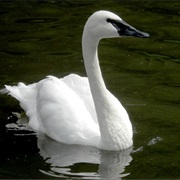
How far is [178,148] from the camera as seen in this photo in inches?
328

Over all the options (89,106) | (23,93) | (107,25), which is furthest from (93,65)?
(23,93)

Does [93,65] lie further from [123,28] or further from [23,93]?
[23,93]

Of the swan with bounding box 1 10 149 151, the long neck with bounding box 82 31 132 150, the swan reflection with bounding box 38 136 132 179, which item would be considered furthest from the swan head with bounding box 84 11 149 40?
the swan reflection with bounding box 38 136 132 179

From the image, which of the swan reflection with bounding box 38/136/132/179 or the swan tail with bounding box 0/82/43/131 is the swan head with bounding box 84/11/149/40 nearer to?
the swan reflection with bounding box 38/136/132/179

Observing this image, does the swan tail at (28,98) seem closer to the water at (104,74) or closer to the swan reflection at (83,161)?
the water at (104,74)

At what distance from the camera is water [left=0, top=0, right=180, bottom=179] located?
802cm

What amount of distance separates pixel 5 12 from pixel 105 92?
6309 millimetres

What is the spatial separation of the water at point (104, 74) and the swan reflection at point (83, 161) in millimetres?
10

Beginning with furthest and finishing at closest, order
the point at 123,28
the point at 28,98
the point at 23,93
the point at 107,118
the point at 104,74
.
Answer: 1. the point at 104,74
2. the point at 23,93
3. the point at 28,98
4. the point at 107,118
5. the point at 123,28

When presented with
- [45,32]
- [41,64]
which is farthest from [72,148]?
[45,32]

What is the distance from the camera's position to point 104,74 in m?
10.8

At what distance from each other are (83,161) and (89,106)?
1.01 meters

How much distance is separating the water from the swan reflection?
0.4 inches

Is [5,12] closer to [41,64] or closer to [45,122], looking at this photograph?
[41,64]
